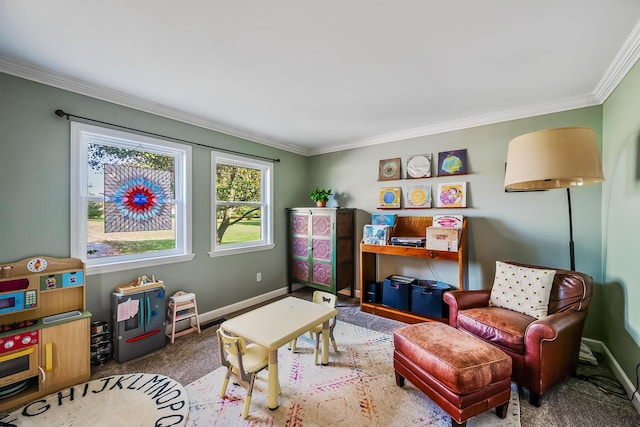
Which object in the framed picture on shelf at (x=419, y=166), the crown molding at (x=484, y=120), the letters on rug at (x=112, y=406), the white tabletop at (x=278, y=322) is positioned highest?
the crown molding at (x=484, y=120)

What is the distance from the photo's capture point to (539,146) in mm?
1865

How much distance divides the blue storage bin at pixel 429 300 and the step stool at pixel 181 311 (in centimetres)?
247

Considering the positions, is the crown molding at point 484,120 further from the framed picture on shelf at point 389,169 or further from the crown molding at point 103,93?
the crown molding at point 103,93

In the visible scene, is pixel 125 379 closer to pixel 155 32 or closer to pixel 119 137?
pixel 119 137

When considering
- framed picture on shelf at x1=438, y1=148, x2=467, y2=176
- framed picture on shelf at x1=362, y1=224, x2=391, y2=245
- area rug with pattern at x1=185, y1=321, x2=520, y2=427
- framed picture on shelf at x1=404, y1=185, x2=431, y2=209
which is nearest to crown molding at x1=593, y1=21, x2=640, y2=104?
framed picture on shelf at x1=438, y1=148, x2=467, y2=176

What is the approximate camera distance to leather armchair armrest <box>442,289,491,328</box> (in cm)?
238

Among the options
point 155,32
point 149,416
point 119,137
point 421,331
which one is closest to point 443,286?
point 421,331

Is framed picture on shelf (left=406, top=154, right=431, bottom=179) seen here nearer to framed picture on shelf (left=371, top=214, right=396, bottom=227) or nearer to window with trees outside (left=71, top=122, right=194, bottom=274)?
framed picture on shelf (left=371, top=214, right=396, bottom=227)

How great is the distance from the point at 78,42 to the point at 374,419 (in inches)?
125

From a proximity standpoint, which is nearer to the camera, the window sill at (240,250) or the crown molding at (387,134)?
the crown molding at (387,134)

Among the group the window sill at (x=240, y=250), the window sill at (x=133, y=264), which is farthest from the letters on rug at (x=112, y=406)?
the window sill at (x=240, y=250)

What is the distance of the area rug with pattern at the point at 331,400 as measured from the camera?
5.55 feet

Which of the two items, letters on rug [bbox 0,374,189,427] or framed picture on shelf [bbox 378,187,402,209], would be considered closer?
letters on rug [bbox 0,374,189,427]

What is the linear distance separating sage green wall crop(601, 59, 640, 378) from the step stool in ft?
12.3
